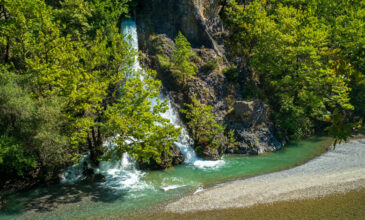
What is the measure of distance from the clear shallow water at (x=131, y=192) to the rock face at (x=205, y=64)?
119 inches

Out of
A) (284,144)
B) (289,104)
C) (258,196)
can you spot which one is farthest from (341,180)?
(289,104)

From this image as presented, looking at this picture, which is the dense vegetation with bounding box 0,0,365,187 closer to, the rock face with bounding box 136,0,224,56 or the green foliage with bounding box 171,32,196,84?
the green foliage with bounding box 171,32,196,84

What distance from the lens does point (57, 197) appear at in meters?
17.4

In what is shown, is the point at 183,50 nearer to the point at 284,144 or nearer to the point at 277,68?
the point at 277,68

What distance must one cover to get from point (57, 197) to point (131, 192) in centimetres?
493

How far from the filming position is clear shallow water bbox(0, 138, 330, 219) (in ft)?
51.8

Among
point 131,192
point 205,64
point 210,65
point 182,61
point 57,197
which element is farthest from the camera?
point 205,64

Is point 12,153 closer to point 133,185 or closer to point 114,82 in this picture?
point 133,185

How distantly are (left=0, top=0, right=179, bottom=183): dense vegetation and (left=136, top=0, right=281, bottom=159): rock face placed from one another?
840 centimetres

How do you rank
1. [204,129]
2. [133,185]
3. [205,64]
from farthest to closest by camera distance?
[205,64] < [204,129] < [133,185]

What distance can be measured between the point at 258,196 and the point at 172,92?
1502 centimetres

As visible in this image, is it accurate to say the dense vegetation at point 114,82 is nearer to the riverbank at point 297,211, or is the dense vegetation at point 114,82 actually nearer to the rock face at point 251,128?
the rock face at point 251,128


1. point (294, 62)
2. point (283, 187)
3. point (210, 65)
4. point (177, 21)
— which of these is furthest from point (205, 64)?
point (283, 187)

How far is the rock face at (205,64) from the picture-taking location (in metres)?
27.9
